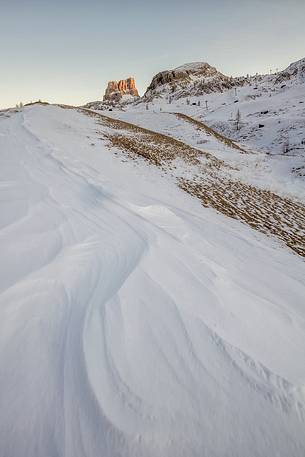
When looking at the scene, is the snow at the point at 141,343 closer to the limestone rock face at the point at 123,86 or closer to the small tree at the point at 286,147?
the small tree at the point at 286,147

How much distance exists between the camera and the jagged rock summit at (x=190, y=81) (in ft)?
306

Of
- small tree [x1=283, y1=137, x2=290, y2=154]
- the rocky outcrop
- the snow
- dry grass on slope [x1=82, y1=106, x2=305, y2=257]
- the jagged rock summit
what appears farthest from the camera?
the jagged rock summit

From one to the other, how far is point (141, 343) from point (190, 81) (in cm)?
13426

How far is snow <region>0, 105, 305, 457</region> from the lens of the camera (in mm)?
1444

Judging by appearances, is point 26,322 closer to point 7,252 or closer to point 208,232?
point 7,252

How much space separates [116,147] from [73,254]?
11.1 metres

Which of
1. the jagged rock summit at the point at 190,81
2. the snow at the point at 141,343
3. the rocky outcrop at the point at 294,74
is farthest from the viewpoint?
the jagged rock summit at the point at 190,81

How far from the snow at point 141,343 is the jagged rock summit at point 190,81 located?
101174mm

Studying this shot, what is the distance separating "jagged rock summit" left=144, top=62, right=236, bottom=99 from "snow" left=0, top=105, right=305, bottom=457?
332ft

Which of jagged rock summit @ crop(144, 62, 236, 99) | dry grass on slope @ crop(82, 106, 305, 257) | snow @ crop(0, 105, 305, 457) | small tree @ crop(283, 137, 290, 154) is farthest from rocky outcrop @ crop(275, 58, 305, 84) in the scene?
snow @ crop(0, 105, 305, 457)

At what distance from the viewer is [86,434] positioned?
1.43 metres

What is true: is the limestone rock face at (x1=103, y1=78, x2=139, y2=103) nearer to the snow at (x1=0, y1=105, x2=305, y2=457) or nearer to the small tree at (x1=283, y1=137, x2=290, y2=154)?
the small tree at (x1=283, y1=137, x2=290, y2=154)

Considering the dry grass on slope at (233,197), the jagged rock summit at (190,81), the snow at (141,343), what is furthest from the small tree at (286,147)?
the jagged rock summit at (190,81)

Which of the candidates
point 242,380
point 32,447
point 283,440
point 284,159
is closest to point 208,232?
point 242,380
